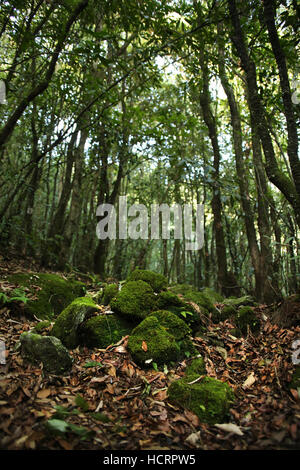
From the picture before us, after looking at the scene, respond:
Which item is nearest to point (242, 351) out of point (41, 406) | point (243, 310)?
point (243, 310)

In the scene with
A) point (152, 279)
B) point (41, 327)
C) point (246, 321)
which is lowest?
point (246, 321)

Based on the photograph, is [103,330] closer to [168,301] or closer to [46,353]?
[46,353]

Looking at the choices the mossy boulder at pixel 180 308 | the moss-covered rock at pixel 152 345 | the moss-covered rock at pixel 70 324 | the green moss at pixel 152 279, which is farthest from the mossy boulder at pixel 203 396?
the green moss at pixel 152 279

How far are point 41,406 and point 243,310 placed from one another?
334cm

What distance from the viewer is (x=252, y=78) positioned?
4.26m

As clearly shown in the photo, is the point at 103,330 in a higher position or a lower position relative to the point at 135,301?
lower

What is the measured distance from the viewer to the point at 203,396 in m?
2.59

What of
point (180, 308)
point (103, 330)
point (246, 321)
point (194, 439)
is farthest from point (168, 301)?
point (194, 439)

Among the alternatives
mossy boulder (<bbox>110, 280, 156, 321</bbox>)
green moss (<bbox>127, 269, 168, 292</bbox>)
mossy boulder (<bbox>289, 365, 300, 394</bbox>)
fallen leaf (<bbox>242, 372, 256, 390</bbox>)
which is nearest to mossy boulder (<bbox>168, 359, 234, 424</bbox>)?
fallen leaf (<bbox>242, 372, 256, 390</bbox>)

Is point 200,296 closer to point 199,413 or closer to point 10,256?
point 199,413

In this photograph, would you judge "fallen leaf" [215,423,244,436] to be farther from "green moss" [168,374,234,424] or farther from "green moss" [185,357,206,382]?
"green moss" [185,357,206,382]

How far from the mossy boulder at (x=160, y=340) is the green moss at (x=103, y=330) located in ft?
0.97

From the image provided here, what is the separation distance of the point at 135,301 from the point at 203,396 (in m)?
1.76

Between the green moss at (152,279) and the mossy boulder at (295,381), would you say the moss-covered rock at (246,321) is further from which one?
the mossy boulder at (295,381)
